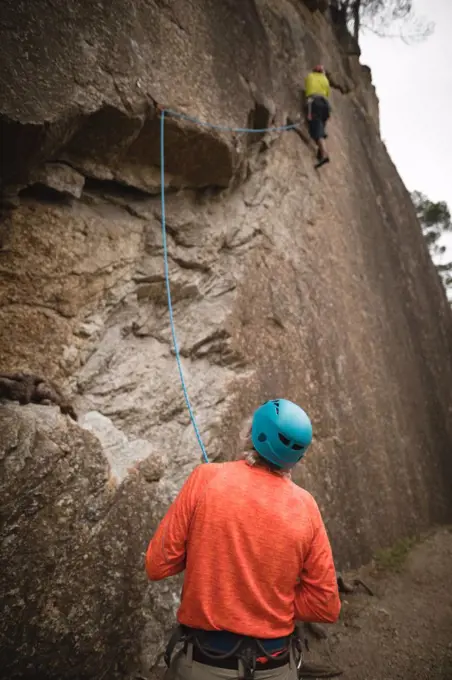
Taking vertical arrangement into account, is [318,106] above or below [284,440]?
above

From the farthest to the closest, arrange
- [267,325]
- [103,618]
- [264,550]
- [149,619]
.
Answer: [267,325], [149,619], [103,618], [264,550]

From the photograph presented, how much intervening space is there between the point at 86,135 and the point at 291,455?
3528 millimetres

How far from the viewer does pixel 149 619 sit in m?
3.01

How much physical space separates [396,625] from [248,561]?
12.5 ft

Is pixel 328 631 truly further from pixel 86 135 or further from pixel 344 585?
pixel 86 135

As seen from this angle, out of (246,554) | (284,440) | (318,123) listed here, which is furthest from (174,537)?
(318,123)

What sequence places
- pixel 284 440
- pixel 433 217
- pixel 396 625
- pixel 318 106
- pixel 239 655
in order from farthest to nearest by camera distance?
pixel 433 217 < pixel 318 106 < pixel 396 625 < pixel 284 440 < pixel 239 655

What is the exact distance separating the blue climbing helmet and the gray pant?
85 centimetres

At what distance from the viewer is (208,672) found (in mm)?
1733

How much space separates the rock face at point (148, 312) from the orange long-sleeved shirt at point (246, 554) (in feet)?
4.18

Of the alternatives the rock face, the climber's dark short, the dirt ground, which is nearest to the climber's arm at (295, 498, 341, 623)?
the rock face

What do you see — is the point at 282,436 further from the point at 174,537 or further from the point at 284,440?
the point at 174,537

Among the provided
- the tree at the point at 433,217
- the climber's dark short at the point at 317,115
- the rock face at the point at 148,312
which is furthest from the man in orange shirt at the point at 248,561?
the tree at the point at 433,217

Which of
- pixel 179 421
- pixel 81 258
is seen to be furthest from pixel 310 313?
pixel 81 258
